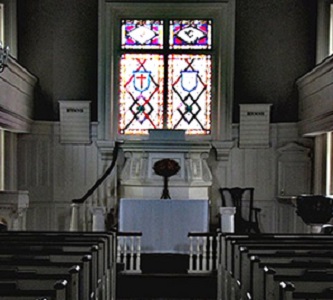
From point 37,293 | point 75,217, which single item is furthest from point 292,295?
point 75,217

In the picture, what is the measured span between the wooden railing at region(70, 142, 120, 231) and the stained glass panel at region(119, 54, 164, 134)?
849 millimetres

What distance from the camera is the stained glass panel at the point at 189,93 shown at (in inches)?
356

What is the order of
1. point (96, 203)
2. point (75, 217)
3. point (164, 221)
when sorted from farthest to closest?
point (96, 203) → point (75, 217) → point (164, 221)

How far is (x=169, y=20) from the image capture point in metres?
9.00

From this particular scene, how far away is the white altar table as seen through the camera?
661cm

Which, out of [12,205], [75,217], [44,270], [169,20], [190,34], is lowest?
[75,217]

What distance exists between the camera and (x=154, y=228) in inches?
263

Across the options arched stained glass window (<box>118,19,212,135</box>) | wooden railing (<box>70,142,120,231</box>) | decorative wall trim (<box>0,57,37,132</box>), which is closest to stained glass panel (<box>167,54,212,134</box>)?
arched stained glass window (<box>118,19,212,135</box>)

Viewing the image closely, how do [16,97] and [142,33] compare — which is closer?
[16,97]

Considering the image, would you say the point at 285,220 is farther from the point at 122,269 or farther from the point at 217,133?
the point at 122,269

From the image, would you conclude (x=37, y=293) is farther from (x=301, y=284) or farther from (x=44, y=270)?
(x=301, y=284)

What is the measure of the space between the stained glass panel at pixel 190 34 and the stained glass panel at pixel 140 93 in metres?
0.40

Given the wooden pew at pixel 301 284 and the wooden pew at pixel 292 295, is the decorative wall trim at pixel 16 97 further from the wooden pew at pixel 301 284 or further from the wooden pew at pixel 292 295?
the wooden pew at pixel 292 295

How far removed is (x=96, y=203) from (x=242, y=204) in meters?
2.41
